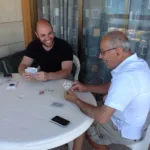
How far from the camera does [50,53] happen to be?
217 cm

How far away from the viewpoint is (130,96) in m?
1.14

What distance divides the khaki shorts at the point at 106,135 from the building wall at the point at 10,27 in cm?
189

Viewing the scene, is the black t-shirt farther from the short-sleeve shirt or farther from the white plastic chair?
the white plastic chair

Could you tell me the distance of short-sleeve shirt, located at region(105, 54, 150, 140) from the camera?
1121 millimetres

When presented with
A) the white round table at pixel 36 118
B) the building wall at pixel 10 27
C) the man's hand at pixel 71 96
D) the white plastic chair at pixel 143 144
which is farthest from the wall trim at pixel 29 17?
the white plastic chair at pixel 143 144

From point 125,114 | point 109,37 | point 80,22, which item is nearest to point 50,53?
point 80,22

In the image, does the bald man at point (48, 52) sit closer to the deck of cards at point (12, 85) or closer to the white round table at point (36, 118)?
the deck of cards at point (12, 85)

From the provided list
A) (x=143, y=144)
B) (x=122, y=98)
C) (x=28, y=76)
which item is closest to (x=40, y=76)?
(x=28, y=76)

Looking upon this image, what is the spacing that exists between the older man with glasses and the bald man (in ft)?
2.60

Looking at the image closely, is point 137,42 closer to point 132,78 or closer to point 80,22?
point 80,22

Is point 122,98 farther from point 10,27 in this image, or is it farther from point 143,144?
point 10,27

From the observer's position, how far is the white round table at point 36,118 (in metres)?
1.04

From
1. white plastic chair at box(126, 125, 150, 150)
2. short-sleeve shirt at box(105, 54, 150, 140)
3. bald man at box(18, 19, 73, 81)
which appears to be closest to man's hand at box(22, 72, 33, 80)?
bald man at box(18, 19, 73, 81)

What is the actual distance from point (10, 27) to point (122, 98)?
7.36 ft
